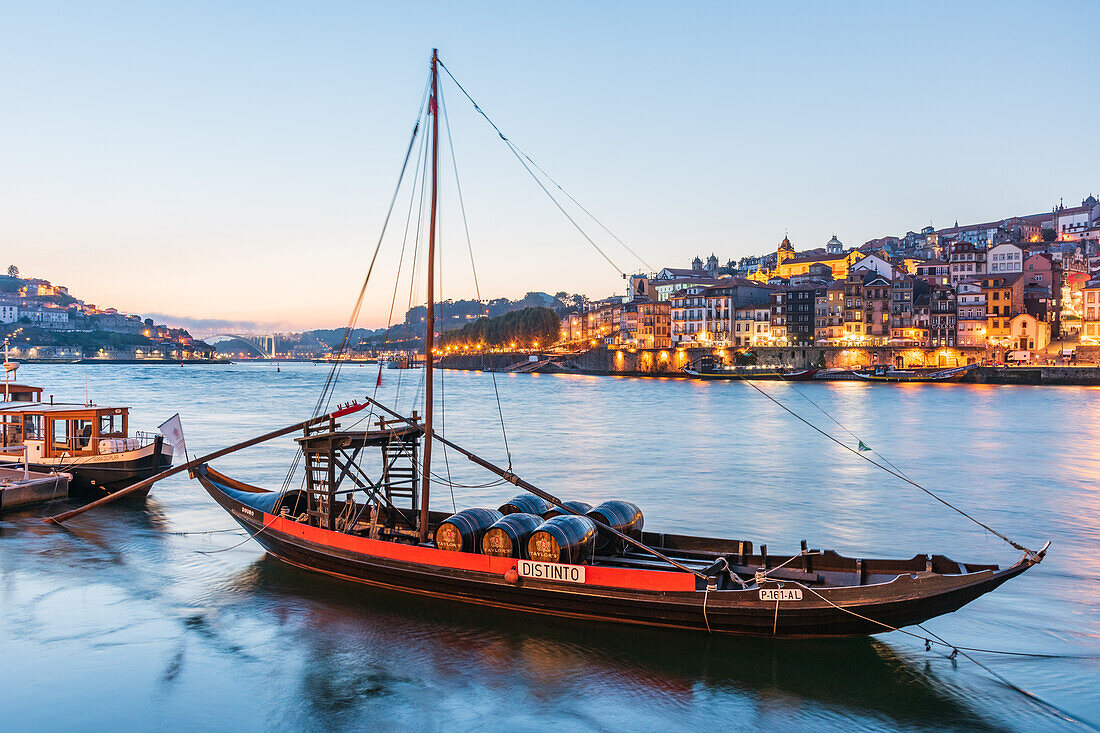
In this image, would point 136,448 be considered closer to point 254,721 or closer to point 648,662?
point 254,721

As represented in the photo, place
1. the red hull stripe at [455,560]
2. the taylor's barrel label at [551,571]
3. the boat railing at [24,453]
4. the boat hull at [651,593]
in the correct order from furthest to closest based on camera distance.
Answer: the boat railing at [24,453] < the taylor's barrel label at [551,571] < the red hull stripe at [455,560] < the boat hull at [651,593]

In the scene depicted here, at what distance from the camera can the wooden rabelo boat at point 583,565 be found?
420 inches

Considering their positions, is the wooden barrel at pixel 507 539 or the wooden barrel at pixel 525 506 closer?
the wooden barrel at pixel 507 539

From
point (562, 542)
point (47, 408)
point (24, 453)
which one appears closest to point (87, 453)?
point (24, 453)

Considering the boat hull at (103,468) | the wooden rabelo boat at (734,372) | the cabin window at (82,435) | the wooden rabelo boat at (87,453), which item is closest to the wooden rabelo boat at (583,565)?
the boat hull at (103,468)

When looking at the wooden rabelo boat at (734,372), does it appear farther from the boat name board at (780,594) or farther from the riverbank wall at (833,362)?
the boat name board at (780,594)

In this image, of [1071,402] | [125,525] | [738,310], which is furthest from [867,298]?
[125,525]

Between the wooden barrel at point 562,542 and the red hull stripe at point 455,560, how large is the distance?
366 millimetres

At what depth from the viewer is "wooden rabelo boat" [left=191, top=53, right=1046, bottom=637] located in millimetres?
10656

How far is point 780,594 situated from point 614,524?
3.40 m

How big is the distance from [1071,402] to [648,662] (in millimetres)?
73523

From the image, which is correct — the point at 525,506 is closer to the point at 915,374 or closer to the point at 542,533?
the point at 542,533

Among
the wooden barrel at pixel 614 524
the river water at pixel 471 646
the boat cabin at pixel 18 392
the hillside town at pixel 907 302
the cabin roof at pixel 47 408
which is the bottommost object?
the river water at pixel 471 646

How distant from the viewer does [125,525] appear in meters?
20.3
